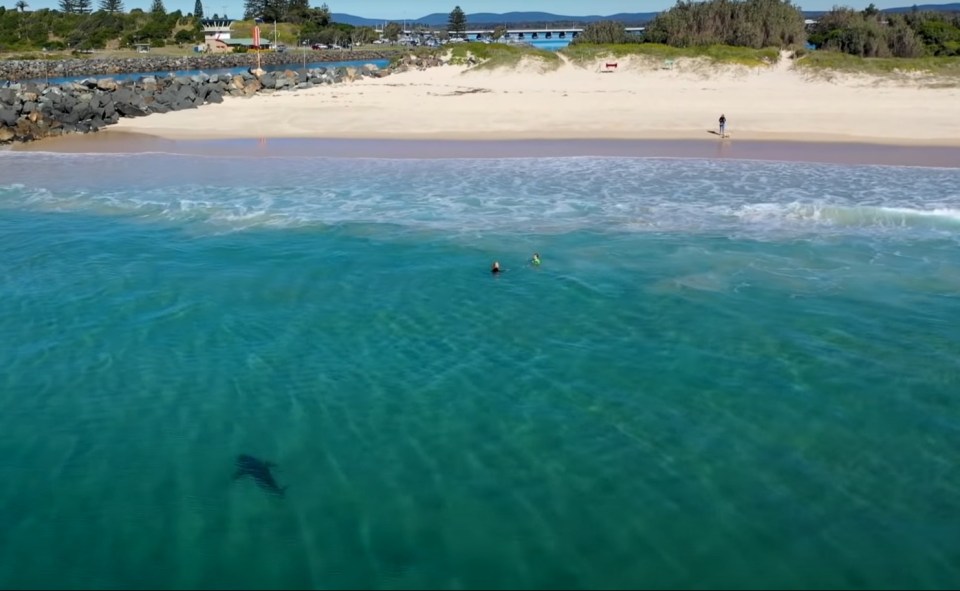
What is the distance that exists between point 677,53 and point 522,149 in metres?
20.8

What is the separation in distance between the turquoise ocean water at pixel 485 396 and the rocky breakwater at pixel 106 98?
45.3ft

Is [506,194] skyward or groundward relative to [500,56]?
groundward

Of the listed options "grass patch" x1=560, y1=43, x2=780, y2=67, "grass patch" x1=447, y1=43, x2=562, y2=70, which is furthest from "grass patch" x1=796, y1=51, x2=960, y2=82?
"grass patch" x1=447, y1=43, x2=562, y2=70

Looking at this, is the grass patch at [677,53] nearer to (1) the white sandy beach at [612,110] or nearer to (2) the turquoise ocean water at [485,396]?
(1) the white sandy beach at [612,110]

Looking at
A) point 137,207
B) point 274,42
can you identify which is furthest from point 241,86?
point 274,42

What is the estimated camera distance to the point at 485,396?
27.6 ft

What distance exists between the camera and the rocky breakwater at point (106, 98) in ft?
90.2

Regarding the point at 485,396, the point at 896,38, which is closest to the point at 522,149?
the point at 485,396

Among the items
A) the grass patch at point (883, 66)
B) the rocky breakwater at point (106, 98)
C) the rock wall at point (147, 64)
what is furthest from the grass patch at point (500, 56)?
→ the rock wall at point (147, 64)

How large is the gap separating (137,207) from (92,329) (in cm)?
700

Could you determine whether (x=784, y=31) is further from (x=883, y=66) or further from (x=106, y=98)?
(x=106, y=98)

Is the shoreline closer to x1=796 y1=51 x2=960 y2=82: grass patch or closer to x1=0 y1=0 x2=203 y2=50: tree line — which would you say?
x1=796 y1=51 x2=960 y2=82: grass patch

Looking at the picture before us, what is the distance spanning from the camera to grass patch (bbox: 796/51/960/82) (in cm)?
3284

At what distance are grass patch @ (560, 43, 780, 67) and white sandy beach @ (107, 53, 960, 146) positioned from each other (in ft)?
2.29
